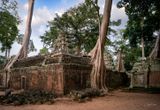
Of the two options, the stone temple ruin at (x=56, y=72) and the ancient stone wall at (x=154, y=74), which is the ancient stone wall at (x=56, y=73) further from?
the ancient stone wall at (x=154, y=74)

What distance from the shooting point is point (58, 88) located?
17641 mm

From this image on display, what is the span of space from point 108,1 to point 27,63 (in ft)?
29.9

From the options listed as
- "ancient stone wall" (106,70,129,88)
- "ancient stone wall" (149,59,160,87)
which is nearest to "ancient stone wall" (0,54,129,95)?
"ancient stone wall" (106,70,129,88)

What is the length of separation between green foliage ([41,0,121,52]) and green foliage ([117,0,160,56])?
22.2ft

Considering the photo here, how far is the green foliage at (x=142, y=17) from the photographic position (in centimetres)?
1832

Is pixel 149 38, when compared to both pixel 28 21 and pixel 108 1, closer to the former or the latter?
pixel 108 1

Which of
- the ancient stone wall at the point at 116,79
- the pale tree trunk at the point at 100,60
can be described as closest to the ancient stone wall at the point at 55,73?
the pale tree trunk at the point at 100,60

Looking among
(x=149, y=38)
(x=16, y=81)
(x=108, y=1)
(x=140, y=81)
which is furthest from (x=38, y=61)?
(x=149, y=38)

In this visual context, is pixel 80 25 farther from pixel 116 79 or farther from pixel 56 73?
pixel 56 73

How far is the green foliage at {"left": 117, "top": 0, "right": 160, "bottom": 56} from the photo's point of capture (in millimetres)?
18322

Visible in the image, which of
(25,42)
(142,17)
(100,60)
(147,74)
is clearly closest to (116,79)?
(147,74)

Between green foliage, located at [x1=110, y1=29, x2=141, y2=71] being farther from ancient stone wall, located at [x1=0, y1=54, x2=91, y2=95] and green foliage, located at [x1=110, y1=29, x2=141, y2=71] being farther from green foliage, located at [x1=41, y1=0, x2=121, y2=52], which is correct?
ancient stone wall, located at [x1=0, y1=54, x2=91, y2=95]

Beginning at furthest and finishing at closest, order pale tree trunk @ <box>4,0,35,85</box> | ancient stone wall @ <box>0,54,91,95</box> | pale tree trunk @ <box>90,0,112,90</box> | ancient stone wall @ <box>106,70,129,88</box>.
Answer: pale tree trunk @ <box>4,0,35,85</box> < ancient stone wall @ <box>106,70,129,88</box> < pale tree trunk @ <box>90,0,112,90</box> < ancient stone wall @ <box>0,54,91,95</box>

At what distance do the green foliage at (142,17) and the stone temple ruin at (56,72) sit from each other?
5299mm
